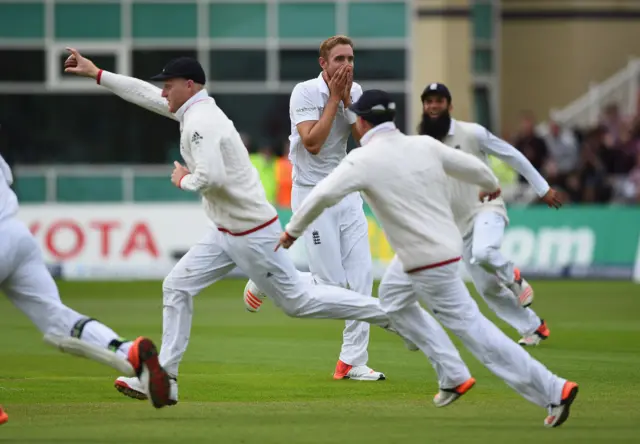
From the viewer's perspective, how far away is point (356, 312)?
33.1 feet

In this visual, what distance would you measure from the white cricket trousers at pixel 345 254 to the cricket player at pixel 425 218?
2.28 metres

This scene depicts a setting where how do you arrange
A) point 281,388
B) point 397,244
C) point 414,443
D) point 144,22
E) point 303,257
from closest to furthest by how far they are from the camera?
point 414,443 < point 397,244 < point 281,388 < point 303,257 < point 144,22

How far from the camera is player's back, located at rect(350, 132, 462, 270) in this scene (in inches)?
352

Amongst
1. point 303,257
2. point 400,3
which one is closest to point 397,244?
point 303,257

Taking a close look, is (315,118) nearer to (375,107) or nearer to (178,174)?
(178,174)

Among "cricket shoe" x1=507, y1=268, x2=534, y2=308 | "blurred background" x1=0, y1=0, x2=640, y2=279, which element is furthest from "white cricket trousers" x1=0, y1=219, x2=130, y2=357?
"blurred background" x1=0, y1=0, x2=640, y2=279

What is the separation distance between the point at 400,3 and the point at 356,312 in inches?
813

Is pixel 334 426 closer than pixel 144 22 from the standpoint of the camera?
Yes

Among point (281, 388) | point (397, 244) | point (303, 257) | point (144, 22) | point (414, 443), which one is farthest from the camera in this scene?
point (144, 22)

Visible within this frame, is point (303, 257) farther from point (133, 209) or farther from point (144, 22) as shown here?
point (144, 22)

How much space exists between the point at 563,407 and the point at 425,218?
1.36 metres

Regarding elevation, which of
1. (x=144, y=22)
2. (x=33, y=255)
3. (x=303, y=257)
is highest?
(x=144, y=22)

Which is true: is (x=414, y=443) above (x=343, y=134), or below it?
below

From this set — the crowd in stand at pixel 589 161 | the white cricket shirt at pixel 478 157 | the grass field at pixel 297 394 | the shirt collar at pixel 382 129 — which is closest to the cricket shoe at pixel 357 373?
the grass field at pixel 297 394
